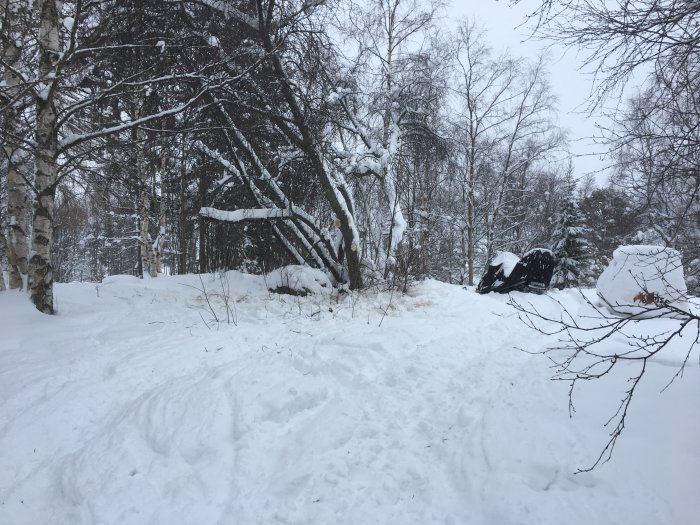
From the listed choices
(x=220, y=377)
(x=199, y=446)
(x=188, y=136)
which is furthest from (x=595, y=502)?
(x=188, y=136)

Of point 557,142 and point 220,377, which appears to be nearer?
point 220,377

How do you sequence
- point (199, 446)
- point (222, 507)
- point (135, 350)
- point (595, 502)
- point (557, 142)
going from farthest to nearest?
point (557, 142) → point (135, 350) → point (199, 446) → point (222, 507) → point (595, 502)

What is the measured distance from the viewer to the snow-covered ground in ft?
7.22

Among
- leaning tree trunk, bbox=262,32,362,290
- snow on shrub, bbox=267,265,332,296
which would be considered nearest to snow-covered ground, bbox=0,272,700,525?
snow on shrub, bbox=267,265,332,296

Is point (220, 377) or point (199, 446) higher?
point (220, 377)

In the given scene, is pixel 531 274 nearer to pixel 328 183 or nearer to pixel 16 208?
pixel 328 183

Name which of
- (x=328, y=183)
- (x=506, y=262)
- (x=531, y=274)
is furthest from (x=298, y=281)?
(x=531, y=274)

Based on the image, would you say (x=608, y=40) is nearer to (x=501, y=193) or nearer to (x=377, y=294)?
(x=377, y=294)

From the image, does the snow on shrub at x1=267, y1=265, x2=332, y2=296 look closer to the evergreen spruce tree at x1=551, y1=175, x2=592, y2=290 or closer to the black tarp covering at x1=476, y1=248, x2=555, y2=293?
the black tarp covering at x1=476, y1=248, x2=555, y2=293

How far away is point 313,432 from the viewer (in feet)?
9.55

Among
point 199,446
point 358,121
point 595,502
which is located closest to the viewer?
point 595,502

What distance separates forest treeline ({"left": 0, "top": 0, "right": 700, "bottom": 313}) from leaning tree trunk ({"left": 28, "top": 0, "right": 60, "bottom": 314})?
0.02 metres

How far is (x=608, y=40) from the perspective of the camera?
2916 millimetres

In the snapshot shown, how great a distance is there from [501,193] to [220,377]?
14.6 meters
